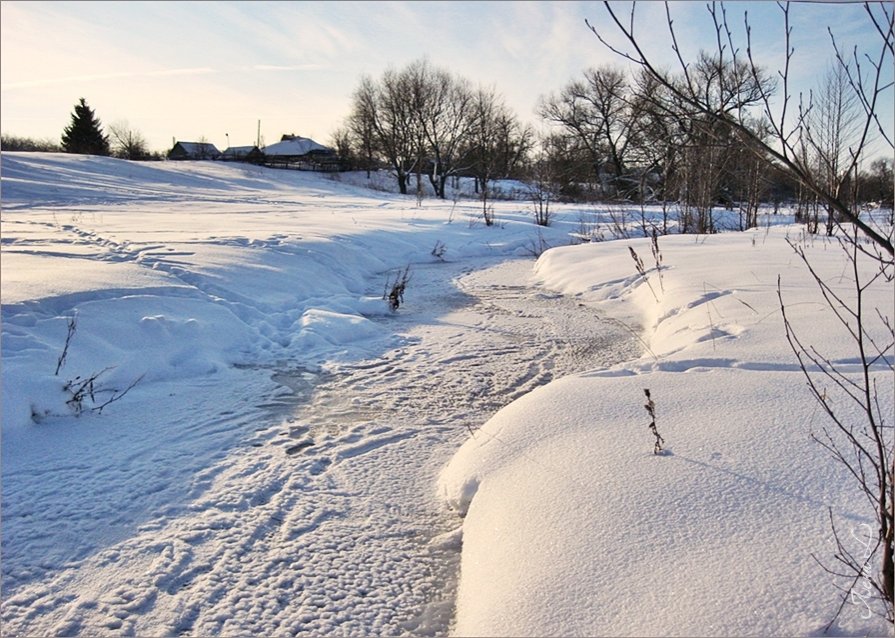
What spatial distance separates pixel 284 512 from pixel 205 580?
0.48m

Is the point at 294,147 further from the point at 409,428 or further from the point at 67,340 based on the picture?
the point at 409,428

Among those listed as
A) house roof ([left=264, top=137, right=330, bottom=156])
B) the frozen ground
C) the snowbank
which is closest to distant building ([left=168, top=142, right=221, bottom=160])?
house roof ([left=264, top=137, right=330, bottom=156])

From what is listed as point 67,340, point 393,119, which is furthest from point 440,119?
point 67,340

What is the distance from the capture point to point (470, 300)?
23.2 feet

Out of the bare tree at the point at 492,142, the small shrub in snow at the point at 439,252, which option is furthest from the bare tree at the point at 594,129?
the small shrub in snow at the point at 439,252

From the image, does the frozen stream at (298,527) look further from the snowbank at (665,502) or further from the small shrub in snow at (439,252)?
the small shrub in snow at (439,252)

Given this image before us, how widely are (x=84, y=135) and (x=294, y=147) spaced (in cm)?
1523

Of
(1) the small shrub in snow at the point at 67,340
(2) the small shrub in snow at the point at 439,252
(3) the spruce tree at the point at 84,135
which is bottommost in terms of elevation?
(1) the small shrub in snow at the point at 67,340

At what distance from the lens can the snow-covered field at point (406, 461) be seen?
186 cm

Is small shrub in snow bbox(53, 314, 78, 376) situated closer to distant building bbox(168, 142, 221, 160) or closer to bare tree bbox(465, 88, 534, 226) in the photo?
bare tree bbox(465, 88, 534, 226)

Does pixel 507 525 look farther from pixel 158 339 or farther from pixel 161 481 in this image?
pixel 158 339

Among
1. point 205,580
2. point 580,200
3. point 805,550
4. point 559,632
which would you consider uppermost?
point 580,200

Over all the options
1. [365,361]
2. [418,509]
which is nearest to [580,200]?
[365,361]

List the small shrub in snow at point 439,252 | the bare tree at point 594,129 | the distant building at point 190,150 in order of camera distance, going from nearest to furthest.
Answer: the small shrub in snow at point 439,252 < the bare tree at point 594,129 < the distant building at point 190,150
